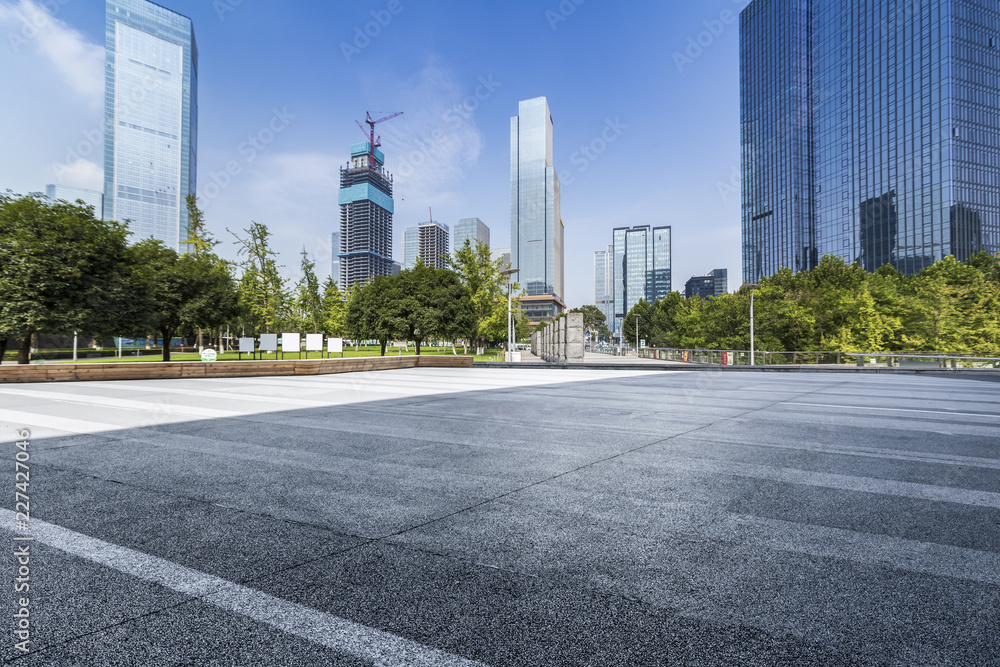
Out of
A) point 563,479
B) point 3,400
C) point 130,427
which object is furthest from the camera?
point 3,400

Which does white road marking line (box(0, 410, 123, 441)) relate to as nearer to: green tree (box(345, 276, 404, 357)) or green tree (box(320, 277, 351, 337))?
green tree (box(345, 276, 404, 357))

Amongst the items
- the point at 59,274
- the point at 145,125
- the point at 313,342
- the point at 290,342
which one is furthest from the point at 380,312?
the point at 145,125

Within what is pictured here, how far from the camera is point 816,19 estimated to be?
118 m

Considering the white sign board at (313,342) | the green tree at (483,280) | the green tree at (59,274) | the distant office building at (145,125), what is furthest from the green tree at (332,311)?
the distant office building at (145,125)

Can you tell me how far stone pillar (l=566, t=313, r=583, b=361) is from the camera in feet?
101

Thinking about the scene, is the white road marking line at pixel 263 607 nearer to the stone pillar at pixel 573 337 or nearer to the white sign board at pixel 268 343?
the white sign board at pixel 268 343

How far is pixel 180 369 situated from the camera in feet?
62.9

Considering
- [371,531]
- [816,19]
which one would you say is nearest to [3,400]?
[371,531]

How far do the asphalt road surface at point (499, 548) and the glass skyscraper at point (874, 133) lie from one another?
11423cm

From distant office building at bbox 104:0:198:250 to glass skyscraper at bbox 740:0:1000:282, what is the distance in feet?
648

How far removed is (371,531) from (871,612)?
3.11 metres

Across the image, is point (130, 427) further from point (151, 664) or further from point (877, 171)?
A: point (877, 171)

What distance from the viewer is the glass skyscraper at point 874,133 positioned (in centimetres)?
8750

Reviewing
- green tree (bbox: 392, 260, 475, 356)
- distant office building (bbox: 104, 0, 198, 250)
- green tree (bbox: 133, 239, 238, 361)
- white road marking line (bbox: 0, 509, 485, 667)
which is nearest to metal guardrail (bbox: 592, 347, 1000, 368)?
green tree (bbox: 392, 260, 475, 356)
